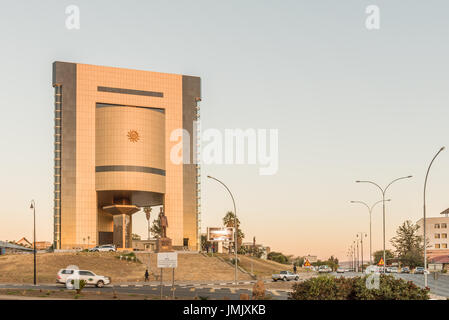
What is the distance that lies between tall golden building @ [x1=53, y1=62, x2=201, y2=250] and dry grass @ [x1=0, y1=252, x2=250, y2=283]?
33.7 m

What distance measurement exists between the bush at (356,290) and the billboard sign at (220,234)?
7385 cm

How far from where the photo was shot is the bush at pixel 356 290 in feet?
91.6

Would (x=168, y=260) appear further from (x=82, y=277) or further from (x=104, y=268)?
(x=104, y=268)

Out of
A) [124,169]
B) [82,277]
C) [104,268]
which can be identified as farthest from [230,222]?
[82,277]

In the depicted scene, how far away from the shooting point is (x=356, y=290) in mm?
28672

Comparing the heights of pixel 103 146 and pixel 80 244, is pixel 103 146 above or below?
above

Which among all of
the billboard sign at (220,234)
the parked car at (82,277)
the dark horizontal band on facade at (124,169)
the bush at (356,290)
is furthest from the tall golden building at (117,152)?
the bush at (356,290)

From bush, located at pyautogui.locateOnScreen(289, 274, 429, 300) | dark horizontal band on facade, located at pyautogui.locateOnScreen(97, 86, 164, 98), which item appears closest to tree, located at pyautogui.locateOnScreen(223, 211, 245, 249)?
dark horizontal band on facade, located at pyautogui.locateOnScreen(97, 86, 164, 98)

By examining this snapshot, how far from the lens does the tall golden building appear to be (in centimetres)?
12781

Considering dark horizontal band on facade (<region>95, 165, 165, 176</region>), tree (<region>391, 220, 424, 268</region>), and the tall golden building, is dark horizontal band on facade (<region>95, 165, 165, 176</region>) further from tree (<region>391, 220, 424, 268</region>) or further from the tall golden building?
tree (<region>391, 220, 424, 268</region>)

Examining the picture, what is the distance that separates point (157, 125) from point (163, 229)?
110 feet
